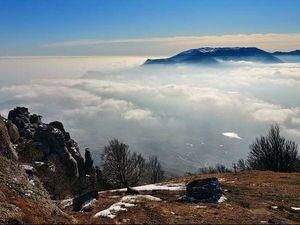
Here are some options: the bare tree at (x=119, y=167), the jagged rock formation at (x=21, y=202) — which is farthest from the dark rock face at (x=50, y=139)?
the jagged rock formation at (x=21, y=202)

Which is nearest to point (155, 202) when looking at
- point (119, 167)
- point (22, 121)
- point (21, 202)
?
point (21, 202)

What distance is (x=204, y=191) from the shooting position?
31.1 m

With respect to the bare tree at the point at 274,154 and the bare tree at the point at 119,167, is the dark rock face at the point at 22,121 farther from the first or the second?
the bare tree at the point at 274,154

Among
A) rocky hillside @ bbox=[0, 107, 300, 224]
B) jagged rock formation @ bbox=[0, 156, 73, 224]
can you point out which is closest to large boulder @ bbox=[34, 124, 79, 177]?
rocky hillside @ bbox=[0, 107, 300, 224]

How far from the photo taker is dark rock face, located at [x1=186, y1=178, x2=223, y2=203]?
30536 mm

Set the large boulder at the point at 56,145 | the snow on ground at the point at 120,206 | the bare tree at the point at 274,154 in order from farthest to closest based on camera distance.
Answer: the large boulder at the point at 56,145 < the bare tree at the point at 274,154 < the snow on ground at the point at 120,206

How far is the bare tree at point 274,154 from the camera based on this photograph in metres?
76.8

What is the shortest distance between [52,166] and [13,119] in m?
29.1

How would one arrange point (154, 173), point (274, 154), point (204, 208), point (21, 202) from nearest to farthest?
point (21, 202), point (204, 208), point (274, 154), point (154, 173)

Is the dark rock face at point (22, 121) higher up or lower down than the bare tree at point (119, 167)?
higher up

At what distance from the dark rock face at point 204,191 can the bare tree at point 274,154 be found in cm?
4792

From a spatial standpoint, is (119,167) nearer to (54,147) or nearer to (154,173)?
(154,173)

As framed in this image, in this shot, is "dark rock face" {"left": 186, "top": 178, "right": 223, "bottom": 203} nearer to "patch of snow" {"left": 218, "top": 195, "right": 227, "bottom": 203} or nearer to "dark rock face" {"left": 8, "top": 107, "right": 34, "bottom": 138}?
"patch of snow" {"left": 218, "top": 195, "right": 227, "bottom": 203}

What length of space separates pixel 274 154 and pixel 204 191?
51.9 meters
